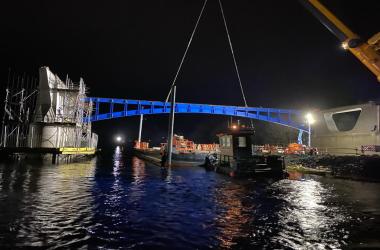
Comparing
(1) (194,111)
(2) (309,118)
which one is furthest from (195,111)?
(2) (309,118)

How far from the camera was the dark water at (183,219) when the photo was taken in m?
8.43

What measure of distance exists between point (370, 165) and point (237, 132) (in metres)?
11.3

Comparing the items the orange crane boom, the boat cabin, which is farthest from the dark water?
the orange crane boom

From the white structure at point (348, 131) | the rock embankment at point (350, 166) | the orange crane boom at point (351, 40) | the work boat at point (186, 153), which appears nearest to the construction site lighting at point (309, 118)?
the white structure at point (348, 131)

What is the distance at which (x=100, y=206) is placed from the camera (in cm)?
1301

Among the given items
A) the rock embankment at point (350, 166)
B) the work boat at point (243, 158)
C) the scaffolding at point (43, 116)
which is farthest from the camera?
the scaffolding at point (43, 116)

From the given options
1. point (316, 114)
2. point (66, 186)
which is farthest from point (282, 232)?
point (316, 114)

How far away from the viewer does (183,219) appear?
36.3 ft

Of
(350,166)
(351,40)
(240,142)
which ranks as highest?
(351,40)

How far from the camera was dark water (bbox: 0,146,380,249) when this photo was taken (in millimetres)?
8430

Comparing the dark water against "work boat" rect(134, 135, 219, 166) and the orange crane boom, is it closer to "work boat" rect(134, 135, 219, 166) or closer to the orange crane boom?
the orange crane boom

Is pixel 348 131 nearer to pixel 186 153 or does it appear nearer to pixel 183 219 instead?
pixel 186 153

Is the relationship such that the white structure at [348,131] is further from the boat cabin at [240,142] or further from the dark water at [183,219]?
the dark water at [183,219]

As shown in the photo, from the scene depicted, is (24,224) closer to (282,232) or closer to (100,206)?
(100,206)
